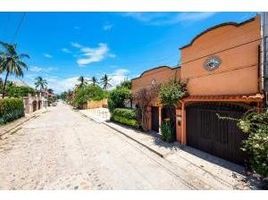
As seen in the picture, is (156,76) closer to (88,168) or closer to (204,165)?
(204,165)

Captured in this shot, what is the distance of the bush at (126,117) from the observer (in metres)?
18.1

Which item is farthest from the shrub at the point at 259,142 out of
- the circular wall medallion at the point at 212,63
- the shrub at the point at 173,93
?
the shrub at the point at 173,93

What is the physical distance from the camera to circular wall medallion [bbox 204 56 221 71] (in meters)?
9.89

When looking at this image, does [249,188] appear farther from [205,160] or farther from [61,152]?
[61,152]

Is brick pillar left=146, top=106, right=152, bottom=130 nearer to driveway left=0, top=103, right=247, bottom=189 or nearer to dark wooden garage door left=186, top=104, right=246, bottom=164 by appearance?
driveway left=0, top=103, right=247, bottom=189

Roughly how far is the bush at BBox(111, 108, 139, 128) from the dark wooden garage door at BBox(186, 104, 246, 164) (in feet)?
22.2

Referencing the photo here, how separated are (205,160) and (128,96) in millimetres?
13078

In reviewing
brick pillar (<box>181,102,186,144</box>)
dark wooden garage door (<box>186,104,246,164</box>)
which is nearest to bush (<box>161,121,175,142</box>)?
brick pillar (<box>181,102,186,144</box>)

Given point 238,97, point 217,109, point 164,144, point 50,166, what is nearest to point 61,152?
point 50,166

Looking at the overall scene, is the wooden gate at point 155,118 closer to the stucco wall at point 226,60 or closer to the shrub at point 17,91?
the stucco wall at point 226,60

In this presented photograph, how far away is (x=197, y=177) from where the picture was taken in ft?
24.6

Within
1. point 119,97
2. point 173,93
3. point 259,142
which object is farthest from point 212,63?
point 119,97

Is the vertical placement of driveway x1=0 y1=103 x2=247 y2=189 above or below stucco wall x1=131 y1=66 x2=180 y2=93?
below

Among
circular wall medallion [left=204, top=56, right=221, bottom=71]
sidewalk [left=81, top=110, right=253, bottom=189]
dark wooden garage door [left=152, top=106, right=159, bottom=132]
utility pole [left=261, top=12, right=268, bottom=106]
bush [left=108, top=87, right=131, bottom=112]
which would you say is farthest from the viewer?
bush [left=108, top=87, right=131, bottom=112]
